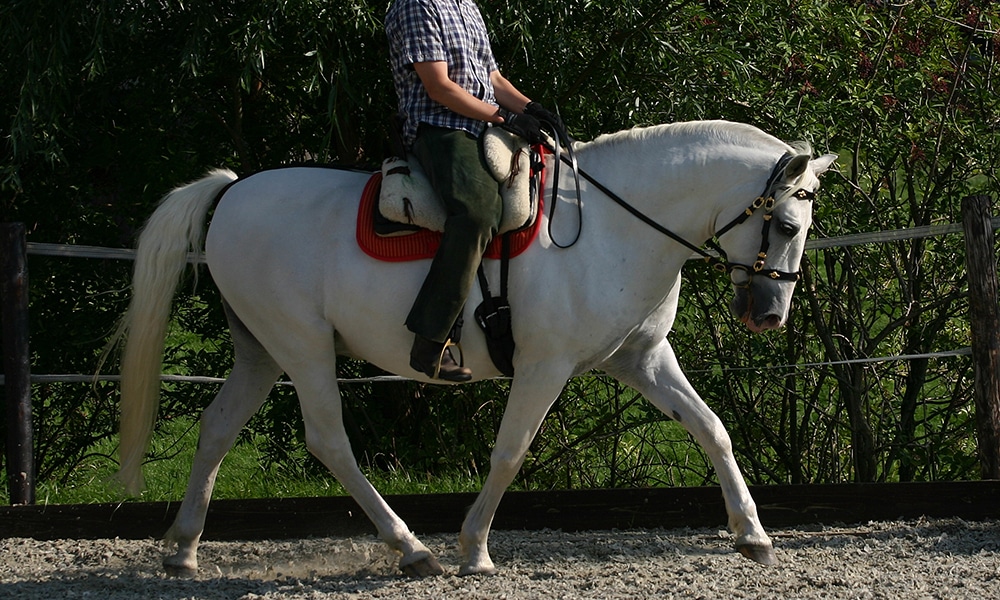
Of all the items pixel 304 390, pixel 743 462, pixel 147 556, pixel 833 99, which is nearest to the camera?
pixel 304 390

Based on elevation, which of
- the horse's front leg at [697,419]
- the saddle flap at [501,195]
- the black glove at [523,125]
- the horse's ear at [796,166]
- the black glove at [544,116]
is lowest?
the horse's front leg at [697,419]

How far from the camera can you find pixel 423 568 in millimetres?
4176

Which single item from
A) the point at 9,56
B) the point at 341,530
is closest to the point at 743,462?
the point at 341,530

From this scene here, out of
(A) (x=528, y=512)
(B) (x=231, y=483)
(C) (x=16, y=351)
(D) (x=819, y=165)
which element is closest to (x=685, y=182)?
(D) (x=819, y=165)

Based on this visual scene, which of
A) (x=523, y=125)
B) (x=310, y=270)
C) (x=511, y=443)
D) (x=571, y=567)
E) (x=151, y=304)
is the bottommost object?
(x=571, y=567)

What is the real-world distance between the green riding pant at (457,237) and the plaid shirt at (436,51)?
0.24 metres

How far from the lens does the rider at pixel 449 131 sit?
3852 millimetres

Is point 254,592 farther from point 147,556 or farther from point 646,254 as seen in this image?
point 646,254

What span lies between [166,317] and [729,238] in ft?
7.43

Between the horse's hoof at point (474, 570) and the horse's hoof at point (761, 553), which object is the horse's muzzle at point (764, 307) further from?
the horse's hoof at point (474, 570)

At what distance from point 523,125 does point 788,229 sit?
102 centimetres

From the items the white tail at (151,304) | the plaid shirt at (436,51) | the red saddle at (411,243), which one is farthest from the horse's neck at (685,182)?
the white tail at (151,304)

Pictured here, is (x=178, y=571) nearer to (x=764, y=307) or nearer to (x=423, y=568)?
(x=423, y=568)

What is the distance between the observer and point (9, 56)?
16.3 ft
